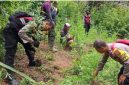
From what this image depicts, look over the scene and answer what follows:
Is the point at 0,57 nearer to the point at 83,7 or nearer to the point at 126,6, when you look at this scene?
the point at 83,7

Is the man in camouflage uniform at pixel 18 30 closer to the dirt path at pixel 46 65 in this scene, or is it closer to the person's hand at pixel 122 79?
the dirt path at pixel 46 65

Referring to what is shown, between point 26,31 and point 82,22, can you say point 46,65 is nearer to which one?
point 26,31

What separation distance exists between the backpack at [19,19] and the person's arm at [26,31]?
0.14 meters

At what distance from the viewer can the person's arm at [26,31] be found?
6.21 m

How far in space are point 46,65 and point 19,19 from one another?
6.53 feet

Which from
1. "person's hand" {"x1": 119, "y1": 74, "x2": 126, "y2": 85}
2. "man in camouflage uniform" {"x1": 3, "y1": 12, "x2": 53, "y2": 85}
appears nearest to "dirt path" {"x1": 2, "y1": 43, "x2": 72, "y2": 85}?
"man in camouflage uniform" {"x1": 3, "y1": 12, "x2": 53, "y2": 85}

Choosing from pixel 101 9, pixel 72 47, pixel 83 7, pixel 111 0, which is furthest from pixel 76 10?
pixel 72 47

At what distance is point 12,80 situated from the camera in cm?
638

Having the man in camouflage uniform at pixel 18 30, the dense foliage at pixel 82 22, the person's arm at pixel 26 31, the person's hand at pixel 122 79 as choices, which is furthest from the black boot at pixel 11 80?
the person's hand at pixel 122 79

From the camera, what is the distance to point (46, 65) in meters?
8.05

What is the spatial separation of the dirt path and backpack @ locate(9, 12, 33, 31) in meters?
1.14

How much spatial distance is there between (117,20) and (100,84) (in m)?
12.2

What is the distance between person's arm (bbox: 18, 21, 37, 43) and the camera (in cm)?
621

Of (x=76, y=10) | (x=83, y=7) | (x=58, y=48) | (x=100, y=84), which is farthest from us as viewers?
(x=83, y=7)
